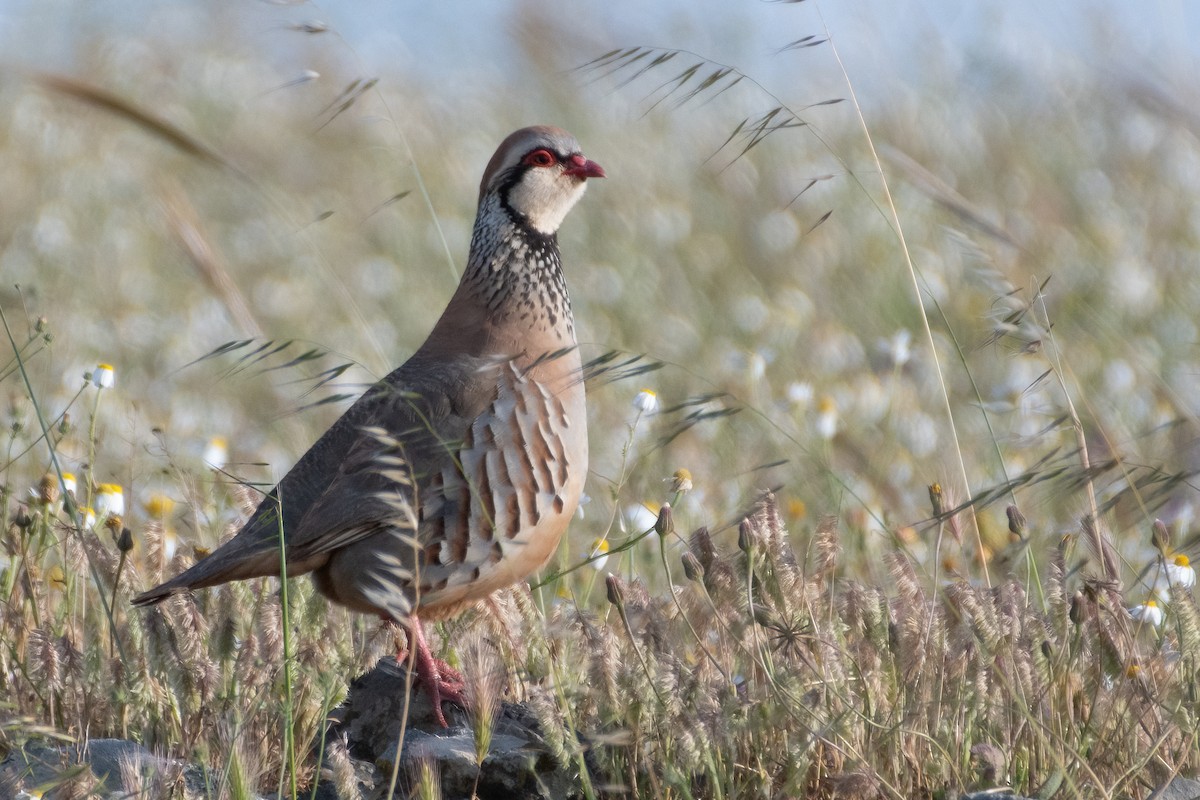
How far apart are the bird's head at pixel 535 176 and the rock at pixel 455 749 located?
168 cm

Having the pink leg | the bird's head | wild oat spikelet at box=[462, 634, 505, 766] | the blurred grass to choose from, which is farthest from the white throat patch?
wild oat spikelet at box=[462, 634, 505, 766]

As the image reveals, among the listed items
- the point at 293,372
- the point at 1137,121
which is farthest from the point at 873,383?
the point at 1137,121

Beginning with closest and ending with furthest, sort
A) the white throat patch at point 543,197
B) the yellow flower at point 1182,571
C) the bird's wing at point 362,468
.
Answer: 1. the yellow flower at point 1182,571
2. the bird's wing at point 362,468
3. the white throat patch at point 543,197

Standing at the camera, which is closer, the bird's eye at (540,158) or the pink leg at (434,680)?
the pink leg at (434,680)

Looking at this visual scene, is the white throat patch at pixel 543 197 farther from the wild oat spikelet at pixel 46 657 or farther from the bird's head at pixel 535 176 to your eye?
the wild oat spikelet at pixel 46 657

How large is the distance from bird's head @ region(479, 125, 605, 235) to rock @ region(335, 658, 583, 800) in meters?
1.68

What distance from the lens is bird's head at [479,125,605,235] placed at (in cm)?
470

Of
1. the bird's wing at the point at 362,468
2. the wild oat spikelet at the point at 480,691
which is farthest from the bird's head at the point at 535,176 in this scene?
the wild oat spikelet at the point at 480,691

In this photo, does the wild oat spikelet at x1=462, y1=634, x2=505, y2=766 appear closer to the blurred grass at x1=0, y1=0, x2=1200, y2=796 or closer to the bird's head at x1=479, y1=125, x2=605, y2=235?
the blurred grass at x1=0, y1=0, x2=1200, y2=796

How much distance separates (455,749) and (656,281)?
6.33 m

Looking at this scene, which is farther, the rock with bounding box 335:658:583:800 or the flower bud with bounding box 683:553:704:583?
the rock with bounding box 335:658:583:800

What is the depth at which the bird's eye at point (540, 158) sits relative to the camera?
471cm

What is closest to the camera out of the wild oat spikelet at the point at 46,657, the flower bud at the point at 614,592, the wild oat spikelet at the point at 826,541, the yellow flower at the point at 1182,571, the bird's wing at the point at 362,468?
the flower bud at the point at 614,592

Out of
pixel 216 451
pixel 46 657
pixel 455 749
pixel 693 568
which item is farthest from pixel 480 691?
pixel 216 451
